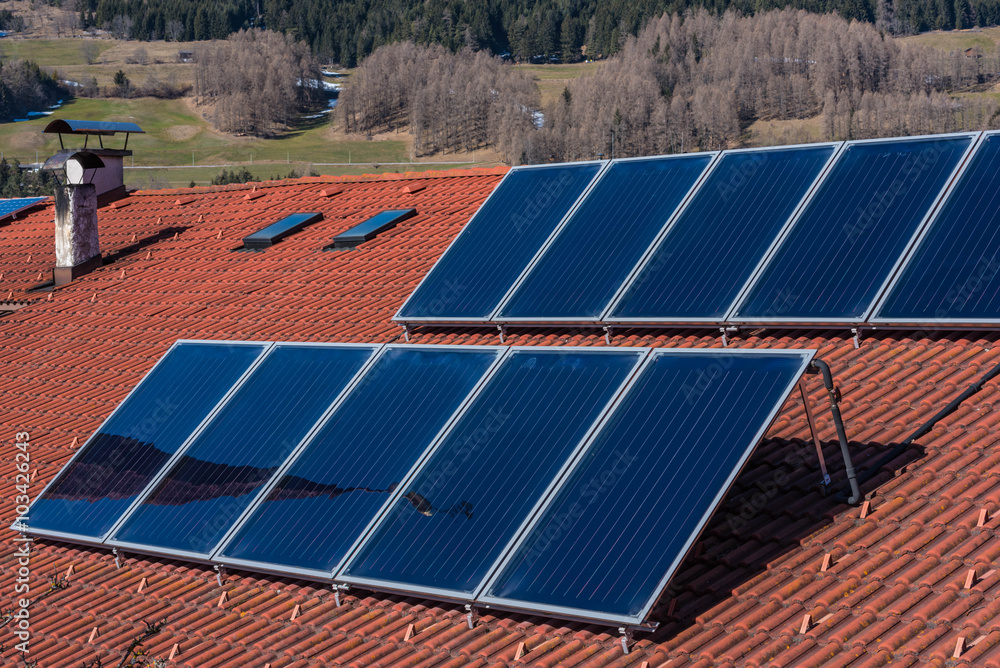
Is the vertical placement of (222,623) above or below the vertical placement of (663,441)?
below

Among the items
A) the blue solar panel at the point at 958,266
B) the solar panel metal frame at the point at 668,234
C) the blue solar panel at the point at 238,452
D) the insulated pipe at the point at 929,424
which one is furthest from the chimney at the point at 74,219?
the insulated pipe at the point at 929,424

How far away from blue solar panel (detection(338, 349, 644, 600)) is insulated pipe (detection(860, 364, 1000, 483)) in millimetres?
2035

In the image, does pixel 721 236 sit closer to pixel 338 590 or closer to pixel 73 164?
pixel 338 590

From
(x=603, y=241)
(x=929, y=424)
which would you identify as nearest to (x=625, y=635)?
(x=929, y=424)

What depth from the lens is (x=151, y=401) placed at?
10.7 meters

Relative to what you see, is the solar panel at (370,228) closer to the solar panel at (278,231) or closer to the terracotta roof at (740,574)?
the solar panel at (278,231)

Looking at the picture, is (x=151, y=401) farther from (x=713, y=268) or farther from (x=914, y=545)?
(x=914, y=545)

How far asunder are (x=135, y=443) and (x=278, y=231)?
834cm

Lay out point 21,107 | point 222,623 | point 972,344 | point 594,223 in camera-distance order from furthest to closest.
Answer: point 21,107, point 594,223, point 972,344, point 222,623

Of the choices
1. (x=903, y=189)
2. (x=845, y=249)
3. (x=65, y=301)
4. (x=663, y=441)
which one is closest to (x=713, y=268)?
(x=845, y=249)

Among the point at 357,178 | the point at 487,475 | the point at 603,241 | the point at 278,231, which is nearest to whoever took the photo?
the point at 487,475

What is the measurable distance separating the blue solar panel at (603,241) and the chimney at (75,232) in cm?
1115

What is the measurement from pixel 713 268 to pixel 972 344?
8.57ft

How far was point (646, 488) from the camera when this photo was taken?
274 inches
